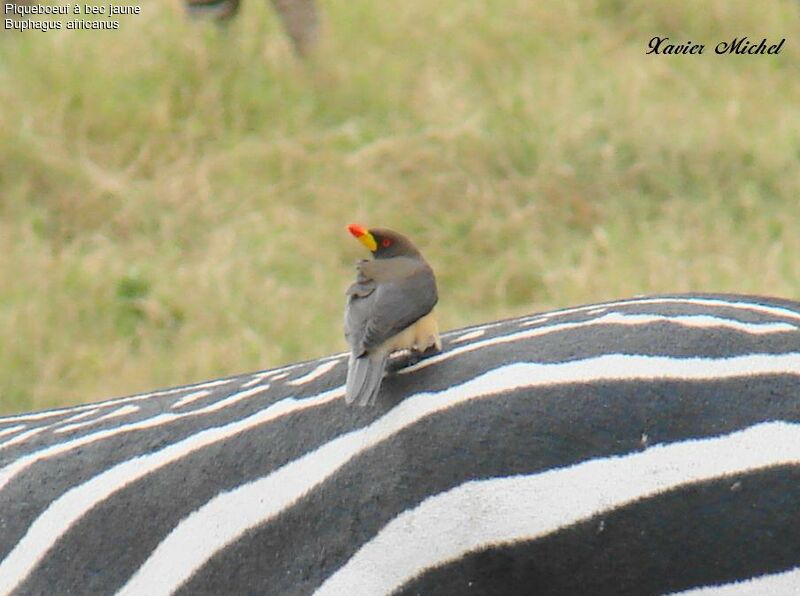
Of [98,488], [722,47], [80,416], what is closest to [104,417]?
[80,416]

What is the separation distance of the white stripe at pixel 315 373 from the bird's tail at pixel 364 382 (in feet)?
0.37

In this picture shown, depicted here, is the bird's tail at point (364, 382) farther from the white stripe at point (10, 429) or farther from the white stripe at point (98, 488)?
the white stripe at point (10, 429)

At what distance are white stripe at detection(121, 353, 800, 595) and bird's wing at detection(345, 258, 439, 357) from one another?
18 cm

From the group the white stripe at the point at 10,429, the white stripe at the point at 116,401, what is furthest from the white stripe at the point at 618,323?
the white stripe at the point at 10,429

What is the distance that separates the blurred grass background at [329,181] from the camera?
12.6 ft

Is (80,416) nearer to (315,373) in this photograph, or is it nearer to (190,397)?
(190,397)

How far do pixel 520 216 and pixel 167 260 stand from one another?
1.18 meters

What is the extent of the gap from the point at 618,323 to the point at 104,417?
0.68m

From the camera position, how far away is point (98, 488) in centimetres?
142

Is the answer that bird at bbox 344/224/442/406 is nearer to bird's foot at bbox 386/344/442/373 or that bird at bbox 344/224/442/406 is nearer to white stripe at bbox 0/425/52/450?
bird's foot at bbox 386/344/442/373

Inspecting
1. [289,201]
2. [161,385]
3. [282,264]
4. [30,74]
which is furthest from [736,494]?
[30,74]

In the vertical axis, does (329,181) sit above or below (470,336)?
below

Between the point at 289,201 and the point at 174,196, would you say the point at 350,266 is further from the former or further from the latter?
the point at 174,196

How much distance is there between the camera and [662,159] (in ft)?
15.2
